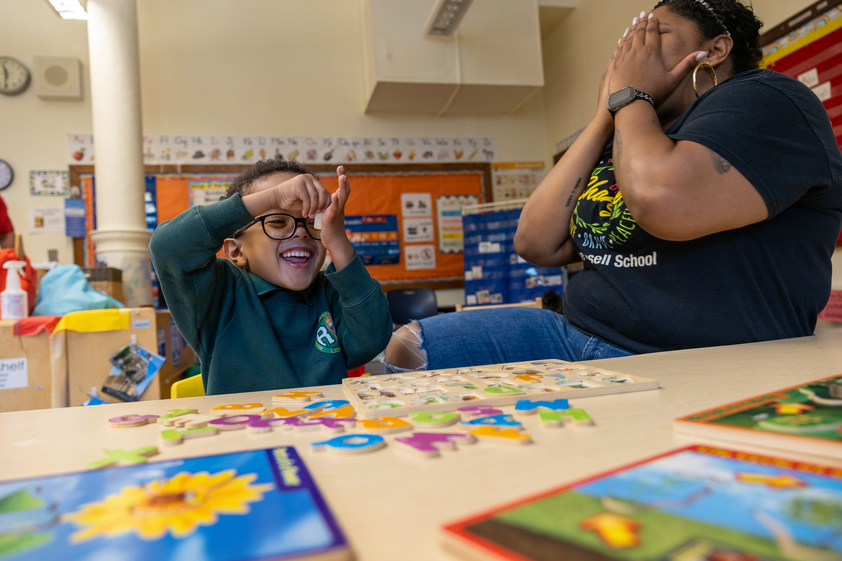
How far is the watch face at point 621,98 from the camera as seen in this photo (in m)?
0.98

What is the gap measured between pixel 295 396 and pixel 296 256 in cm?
57

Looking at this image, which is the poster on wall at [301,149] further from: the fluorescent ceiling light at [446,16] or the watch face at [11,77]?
the fluorescent ceiling light at [446,16]

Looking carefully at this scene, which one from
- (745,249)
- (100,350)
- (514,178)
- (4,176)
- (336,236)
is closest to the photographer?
(745,249)

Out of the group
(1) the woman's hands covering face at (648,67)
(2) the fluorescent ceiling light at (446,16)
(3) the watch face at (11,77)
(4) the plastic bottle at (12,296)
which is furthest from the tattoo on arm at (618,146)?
(3) the watch face at (11,77)

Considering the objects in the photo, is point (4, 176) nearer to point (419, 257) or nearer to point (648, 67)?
point (419, 257)

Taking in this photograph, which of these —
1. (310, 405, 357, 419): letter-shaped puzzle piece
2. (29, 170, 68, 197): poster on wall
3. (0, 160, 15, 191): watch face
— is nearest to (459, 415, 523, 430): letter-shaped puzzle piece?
(310, 405, 357, 419): letter-shaped puzzle piece

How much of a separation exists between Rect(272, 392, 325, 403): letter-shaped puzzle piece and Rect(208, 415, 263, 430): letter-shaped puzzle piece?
3.1 inches

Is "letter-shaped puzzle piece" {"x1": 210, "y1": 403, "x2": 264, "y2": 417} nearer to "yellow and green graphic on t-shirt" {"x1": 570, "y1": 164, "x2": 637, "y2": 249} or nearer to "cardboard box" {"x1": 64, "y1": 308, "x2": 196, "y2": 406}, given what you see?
"yellow and green graphic on t-shirt" {"x1": 570, "y1": 164, "x2": 637, "y2": 249}

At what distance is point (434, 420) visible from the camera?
0.47m

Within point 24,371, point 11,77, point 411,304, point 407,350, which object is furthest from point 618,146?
point 11,77

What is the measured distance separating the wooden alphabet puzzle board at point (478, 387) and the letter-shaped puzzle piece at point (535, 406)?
30 millimetres

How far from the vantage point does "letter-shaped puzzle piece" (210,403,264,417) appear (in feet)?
1.81

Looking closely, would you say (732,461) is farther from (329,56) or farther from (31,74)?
(31,74)

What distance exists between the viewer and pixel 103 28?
2.96 meters
